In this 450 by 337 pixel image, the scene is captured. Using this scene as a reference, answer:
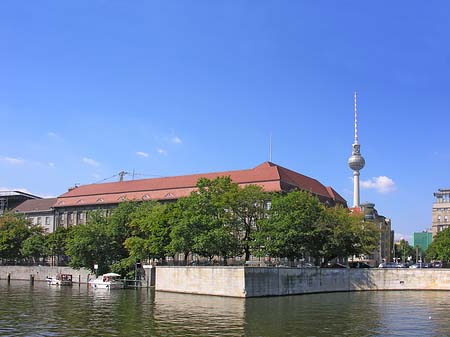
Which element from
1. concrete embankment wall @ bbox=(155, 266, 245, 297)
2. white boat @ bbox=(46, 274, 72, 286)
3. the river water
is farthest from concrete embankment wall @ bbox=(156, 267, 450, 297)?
white boat @ bbox=(46, 274, 72, 286)

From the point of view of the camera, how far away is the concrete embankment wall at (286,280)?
74.1 m

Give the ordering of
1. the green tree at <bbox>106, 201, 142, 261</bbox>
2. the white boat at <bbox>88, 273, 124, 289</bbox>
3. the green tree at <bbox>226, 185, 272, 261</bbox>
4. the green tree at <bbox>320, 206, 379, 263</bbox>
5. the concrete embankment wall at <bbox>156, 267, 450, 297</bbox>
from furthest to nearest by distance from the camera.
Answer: the green tree at <bbox>106, 201, 142, 261</bbox> → the green tree at <bbox>320, 206, 379, 263</bbox> → the green tree at <bbox>226, 185, 272, 261</bbox> → the white boat at <bbox>88, 273, 124, 289</bbox> → the concrete embankment wall at <bbox>156, 267, 450, 297</bbox>

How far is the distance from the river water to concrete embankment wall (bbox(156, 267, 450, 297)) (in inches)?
126

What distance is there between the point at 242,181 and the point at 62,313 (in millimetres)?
82553

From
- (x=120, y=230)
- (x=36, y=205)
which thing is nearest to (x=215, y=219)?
(x=120, y=230)

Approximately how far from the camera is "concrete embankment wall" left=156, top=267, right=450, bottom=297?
74.1 m

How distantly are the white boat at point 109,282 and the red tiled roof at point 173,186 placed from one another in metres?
37.7

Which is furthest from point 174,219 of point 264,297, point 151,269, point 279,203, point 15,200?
point 15,200

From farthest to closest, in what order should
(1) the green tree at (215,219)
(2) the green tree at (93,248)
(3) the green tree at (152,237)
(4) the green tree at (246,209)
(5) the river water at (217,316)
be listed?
(2) the green tree at (93,248), (3) the green tree at (152,237), (4) the green tree at (246,209), (1) the green tree at (215,219), (5) the river water at (217,316)

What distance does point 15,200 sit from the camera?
185875 millimetres

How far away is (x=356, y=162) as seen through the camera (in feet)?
640

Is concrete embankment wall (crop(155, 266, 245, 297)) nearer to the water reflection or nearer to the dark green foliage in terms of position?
the water reflection

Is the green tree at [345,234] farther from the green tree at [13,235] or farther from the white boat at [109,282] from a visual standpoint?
the green tree at [13,235]

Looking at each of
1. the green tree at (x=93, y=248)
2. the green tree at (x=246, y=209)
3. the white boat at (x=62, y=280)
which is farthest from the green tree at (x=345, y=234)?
the white boat at (x=62, y=280)
